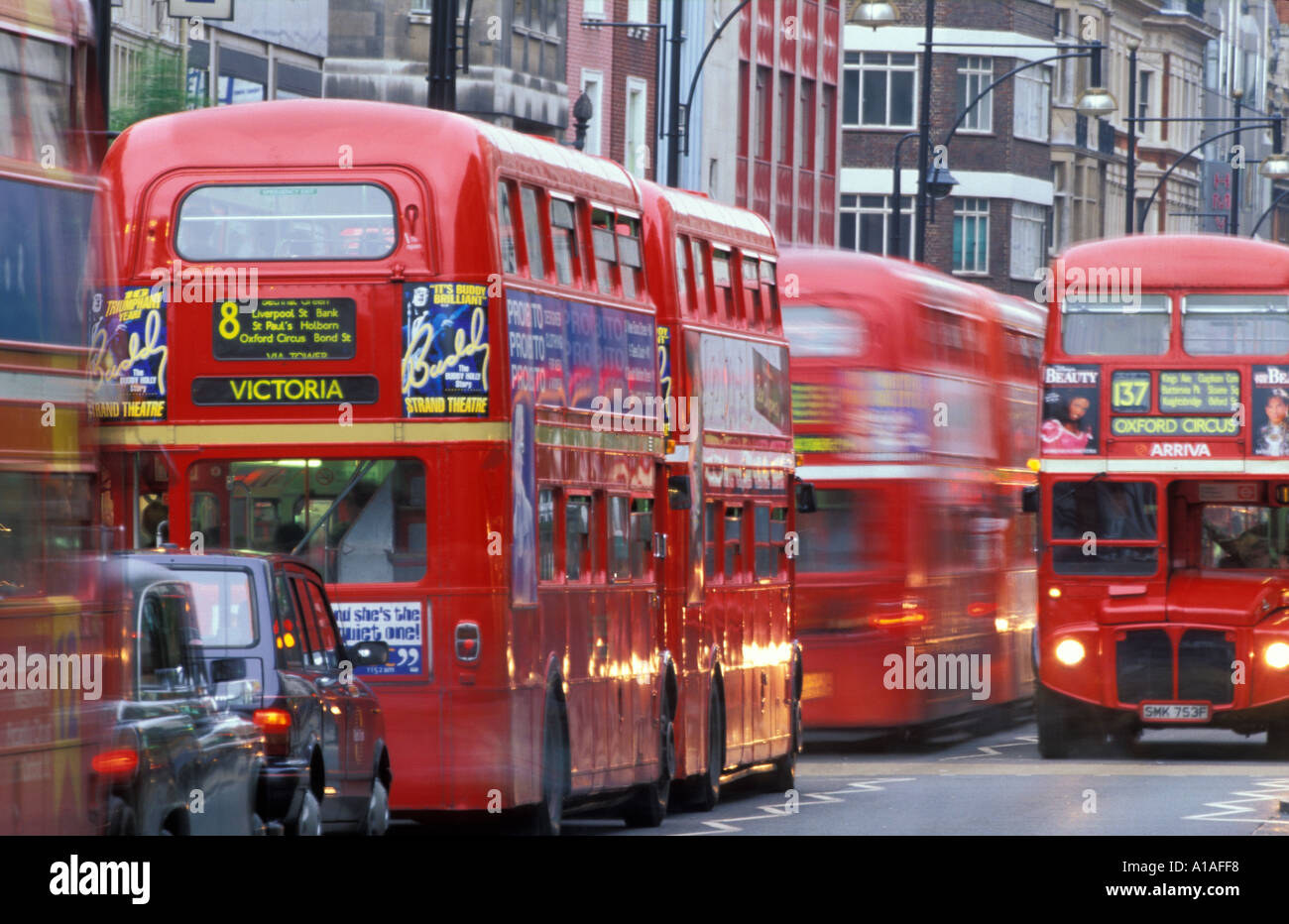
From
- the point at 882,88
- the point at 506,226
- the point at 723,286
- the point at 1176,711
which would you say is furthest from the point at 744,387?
the point at 882,88

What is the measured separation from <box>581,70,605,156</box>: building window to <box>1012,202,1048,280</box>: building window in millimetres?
30786

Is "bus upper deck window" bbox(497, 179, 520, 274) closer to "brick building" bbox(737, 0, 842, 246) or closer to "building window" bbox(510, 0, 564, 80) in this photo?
"building window" bbox(510, 0, 564, 80)

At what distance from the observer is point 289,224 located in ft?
56.1

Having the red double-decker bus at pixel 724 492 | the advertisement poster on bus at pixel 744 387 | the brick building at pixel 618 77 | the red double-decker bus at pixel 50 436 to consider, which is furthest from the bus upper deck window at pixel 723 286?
the brick building at pixel 618 77

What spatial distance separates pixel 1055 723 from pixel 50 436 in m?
20.3

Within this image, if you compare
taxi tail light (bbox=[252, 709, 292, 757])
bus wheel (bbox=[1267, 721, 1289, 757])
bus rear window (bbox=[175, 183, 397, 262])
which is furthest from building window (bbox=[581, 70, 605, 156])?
taxi tail light (bbox=[252, 709, 292, 757])

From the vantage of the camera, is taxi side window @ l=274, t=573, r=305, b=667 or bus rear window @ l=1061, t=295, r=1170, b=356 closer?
taxi side window @ l=274, t=573, r=305, b=667

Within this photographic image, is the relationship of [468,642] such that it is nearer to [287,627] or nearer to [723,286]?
[287,627]

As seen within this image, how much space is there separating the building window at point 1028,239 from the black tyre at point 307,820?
2803 inches

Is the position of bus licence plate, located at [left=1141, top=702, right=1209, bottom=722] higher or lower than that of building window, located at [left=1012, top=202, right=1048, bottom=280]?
lower

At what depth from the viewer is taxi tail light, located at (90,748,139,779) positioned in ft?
35.4

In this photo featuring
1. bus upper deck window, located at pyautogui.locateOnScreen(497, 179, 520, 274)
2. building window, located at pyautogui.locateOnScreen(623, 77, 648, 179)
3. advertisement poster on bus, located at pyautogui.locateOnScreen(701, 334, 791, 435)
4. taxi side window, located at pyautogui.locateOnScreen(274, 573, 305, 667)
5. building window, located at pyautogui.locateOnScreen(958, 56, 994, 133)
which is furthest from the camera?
building window, located at pyautogui.locateOnScreen(958, 56, 994, 133)

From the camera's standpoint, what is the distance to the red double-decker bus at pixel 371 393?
55.4 feet
